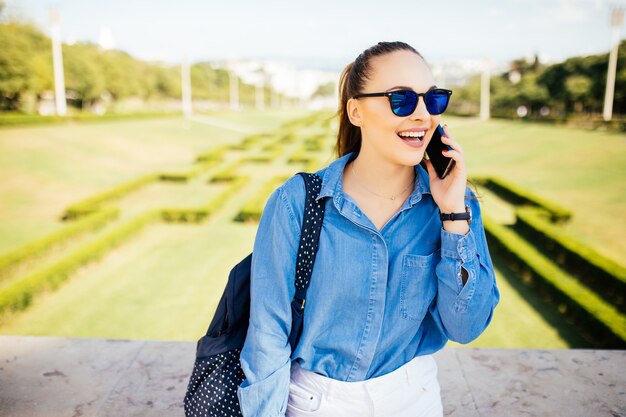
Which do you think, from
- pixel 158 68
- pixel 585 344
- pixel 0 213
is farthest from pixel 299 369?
pixel 158 68

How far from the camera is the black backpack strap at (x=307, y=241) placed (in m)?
1.63

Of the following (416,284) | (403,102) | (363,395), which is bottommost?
(363,395)

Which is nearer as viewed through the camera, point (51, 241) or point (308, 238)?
point (308, 238)

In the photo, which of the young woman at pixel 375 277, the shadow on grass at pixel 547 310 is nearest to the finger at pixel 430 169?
the young woman at pixel 375 277

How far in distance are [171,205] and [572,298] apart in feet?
31.2

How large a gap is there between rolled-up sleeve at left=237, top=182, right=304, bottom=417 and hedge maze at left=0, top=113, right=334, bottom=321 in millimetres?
6342

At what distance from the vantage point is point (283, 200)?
1.63 meters

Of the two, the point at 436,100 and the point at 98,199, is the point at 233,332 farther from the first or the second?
the point at 98,199

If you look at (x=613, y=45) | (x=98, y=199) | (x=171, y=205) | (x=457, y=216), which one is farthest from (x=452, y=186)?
(x=613, y=45)

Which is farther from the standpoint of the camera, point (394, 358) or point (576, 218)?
point (576, 218)

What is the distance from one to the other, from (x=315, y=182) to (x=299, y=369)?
2.14ft

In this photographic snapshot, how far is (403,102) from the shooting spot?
65.6 inches

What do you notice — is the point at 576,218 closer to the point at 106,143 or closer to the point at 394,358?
the point at 394,358

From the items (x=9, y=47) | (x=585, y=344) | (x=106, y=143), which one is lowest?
(x=585, y=344)
